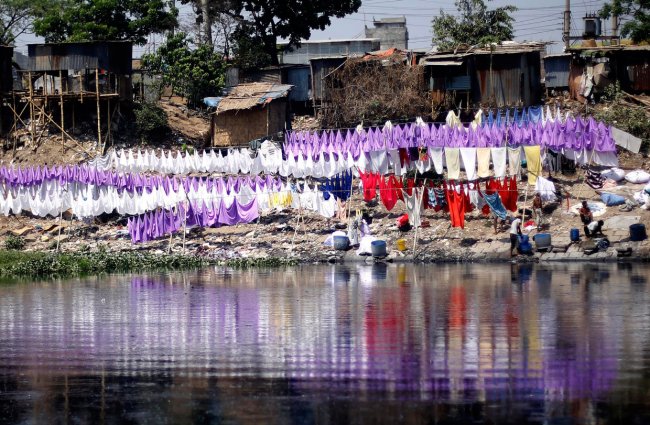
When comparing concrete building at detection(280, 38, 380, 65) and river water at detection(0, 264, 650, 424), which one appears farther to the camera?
concrete building at detection(280, 38, 380, 65)

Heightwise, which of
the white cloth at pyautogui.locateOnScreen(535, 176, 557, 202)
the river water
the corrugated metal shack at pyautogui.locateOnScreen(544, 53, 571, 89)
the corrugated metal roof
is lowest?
the river water

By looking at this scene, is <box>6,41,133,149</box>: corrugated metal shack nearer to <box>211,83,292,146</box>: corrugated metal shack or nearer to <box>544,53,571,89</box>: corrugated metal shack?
<box>211,83,292,146</box>: corrugated metal shack

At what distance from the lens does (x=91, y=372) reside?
597 inches

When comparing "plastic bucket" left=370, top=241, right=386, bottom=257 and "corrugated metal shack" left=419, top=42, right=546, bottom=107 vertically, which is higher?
"corrugated metal shack" left=419, top=42, right=546, bottom=107

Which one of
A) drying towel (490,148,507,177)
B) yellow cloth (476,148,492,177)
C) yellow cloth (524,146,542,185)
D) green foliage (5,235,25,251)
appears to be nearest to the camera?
yellow cloth (524,146,542,185)

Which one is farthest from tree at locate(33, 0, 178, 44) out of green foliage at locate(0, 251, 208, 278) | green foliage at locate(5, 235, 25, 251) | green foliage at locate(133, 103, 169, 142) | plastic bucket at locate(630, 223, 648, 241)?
plastic bucket at locate(630, 223, 648, 241)

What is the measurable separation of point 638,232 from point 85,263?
55.2 feet

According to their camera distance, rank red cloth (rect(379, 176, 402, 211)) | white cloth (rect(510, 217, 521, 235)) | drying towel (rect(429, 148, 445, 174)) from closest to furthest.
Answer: white cloth (rect(510, 217, 521, 235))
red cloth (rect(379, 176, 402, 211))
drying towel (rect(429, 148, 445, 174))

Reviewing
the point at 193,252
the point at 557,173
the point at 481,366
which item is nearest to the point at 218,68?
the point at 193,252

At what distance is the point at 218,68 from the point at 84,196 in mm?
12570

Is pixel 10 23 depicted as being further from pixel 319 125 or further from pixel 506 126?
pixel 506 126

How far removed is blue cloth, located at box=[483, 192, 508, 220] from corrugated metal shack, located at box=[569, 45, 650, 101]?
13.5 metres

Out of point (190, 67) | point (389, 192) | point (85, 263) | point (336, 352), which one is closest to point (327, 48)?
point (190, 67)

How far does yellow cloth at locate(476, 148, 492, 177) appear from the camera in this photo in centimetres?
3369
